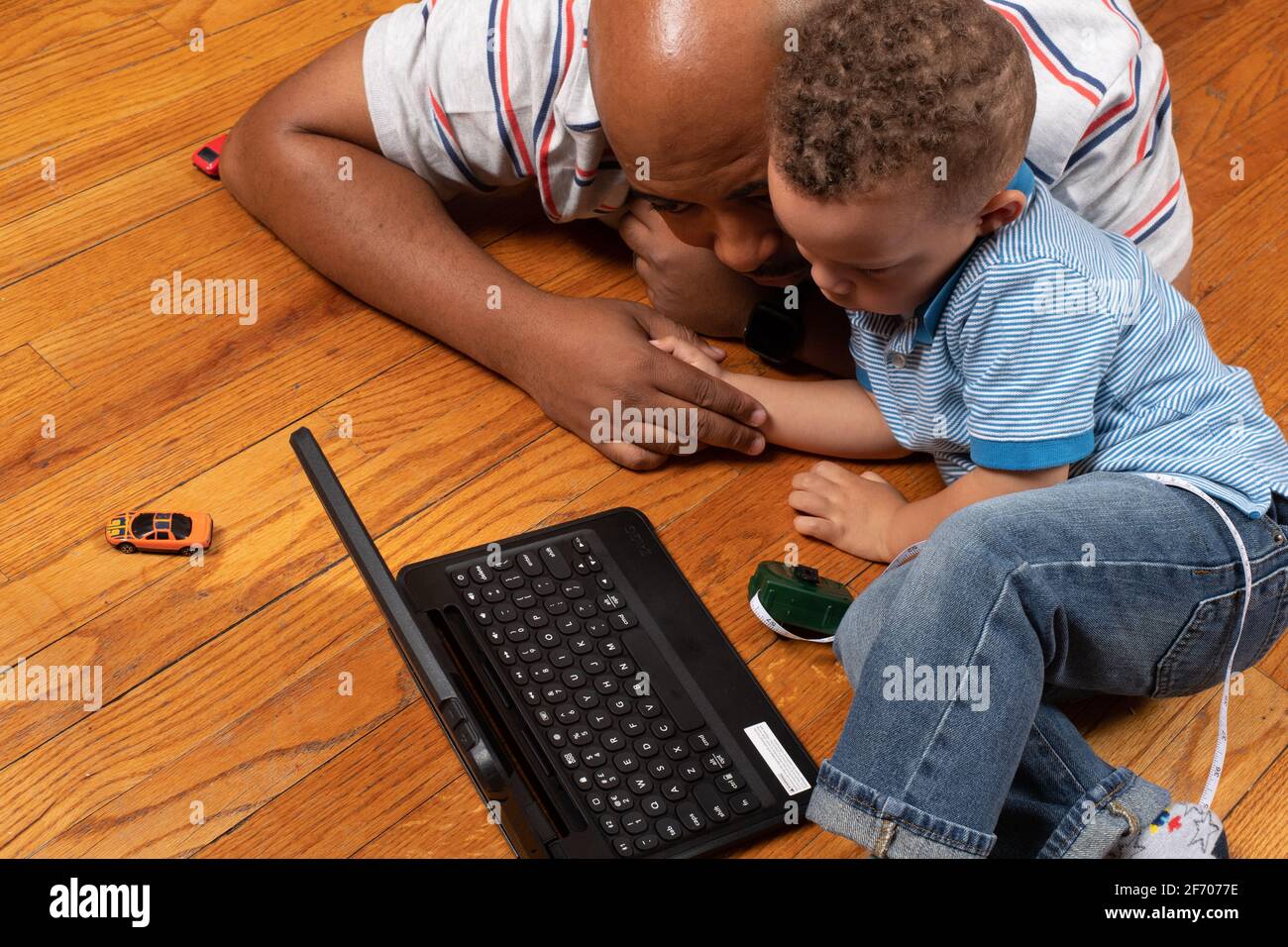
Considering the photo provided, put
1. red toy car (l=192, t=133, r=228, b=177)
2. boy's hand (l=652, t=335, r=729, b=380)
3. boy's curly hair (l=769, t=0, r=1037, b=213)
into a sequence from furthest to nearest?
red toy car (l=192, t=133, r=228, b=177)
boy's hand (l=652, t=335, r=729, b=380)
boy's curly hair (l=769, t=0, r=1037, b=213)

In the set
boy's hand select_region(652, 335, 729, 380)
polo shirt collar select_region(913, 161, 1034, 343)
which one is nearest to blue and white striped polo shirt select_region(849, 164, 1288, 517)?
polo shirt collar select_region(913, 161, 1034, 343)

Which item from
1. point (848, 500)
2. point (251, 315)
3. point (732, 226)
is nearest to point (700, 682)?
point (848, 500)

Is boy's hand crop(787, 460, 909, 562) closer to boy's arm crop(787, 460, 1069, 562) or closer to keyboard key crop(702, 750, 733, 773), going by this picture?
boy's arm crop(787, 460, 1069, 562)

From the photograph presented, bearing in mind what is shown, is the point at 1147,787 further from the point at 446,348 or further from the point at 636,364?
the point at 446,348

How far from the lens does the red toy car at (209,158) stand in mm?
1216

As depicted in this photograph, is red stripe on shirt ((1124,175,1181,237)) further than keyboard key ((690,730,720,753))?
Yes

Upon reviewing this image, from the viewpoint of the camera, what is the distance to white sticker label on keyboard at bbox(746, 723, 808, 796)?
32.8 inches

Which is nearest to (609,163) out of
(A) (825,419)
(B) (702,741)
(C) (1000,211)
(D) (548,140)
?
(D) (548,140)

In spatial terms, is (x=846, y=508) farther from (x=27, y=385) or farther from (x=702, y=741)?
(x=27, y=385)

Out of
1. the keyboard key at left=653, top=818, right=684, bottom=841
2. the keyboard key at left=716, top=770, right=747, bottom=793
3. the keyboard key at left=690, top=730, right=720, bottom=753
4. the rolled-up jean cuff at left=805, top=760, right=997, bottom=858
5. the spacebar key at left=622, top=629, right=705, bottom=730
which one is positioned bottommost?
the keyboard key at left=653, top=818, right=684, bottom=841

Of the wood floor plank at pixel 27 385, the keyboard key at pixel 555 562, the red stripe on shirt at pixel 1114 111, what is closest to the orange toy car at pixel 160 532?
the wood floor plank at pixel 27 385

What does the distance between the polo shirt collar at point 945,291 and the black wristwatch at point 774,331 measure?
201 millimetres

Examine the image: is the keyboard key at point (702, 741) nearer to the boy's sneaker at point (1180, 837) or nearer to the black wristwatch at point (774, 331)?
the boy's sneaker at point (1180, 837)

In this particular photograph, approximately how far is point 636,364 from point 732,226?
14cm
